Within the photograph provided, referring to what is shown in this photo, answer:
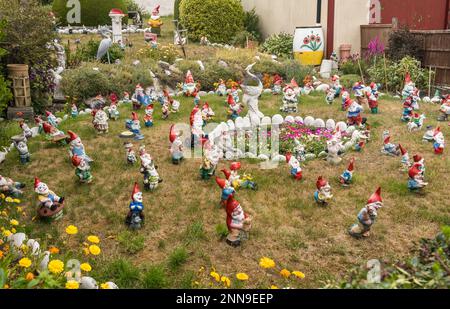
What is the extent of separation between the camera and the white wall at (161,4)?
29.1 meters

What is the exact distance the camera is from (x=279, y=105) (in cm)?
1093

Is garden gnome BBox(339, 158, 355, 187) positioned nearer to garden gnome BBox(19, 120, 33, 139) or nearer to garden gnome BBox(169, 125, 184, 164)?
garden gnome BBox(169, 125, 184, 164)

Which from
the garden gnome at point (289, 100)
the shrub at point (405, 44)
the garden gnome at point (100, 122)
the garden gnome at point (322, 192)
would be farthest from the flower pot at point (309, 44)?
the garden gnome at point (322, 192)

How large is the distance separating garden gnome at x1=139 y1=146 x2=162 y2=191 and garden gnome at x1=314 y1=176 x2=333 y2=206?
2.24 m

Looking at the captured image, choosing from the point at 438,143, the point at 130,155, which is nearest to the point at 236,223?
the point at 130,155

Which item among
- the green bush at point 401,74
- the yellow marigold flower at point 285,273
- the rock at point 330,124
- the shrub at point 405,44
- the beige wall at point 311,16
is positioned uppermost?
the beige wall at point 311,16

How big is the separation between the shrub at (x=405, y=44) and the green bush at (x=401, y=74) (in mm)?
278

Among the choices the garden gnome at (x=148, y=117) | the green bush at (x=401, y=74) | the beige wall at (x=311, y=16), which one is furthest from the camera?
the beige wall at (x=311, y=16)

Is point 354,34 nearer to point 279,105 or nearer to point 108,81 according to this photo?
point 279,105

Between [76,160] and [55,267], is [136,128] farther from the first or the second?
[55,267]

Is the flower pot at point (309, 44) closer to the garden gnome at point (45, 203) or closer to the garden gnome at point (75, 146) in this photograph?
the garden gnome at point (75, 146)

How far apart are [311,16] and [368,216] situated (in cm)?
1334

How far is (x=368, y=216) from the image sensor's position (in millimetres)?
5398
